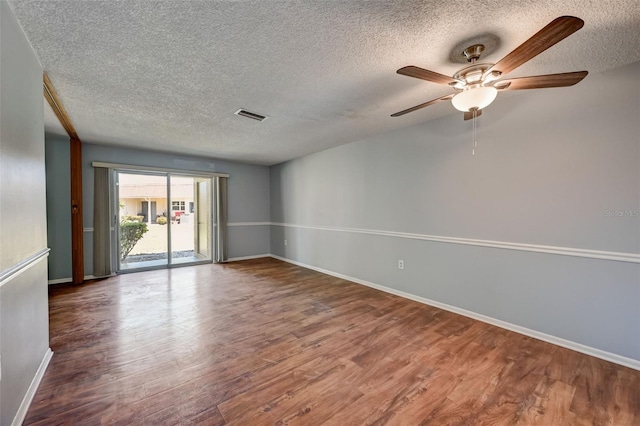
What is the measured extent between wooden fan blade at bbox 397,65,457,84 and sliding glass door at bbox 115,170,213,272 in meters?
5.17

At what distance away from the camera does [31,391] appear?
5.48 feet

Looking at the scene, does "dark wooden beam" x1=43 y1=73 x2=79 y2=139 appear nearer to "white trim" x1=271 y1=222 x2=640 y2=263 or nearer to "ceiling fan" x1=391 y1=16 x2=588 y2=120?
"ceiling fan" x1=391 y1=16 x2=588 y2=120

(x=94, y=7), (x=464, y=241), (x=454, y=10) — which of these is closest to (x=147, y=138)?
(x=94, y=7)

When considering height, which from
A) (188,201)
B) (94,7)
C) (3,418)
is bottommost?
(3,418)

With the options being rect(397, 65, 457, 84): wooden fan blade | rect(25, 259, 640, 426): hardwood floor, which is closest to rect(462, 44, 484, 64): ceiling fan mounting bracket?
rect(397, 65, 457, 84): wooden fan blade

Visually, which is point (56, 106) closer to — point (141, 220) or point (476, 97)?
point (141, 220)

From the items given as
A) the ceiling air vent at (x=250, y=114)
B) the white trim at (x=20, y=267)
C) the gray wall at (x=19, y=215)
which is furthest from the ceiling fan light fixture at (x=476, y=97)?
the white trim at (x=20, y=267)

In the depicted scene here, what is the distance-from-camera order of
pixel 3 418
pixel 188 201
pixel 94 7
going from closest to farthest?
pixel 3 418 < pixel 94 7 < pixel 188 201

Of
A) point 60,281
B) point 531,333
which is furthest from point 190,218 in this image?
point 531,333

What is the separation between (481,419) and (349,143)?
382cm

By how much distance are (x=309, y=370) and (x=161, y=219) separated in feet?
15.3

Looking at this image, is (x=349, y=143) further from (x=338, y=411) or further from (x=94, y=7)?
(x=338, y=411)

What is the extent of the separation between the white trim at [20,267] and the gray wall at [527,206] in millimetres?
3648

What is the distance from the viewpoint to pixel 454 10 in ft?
4.78
